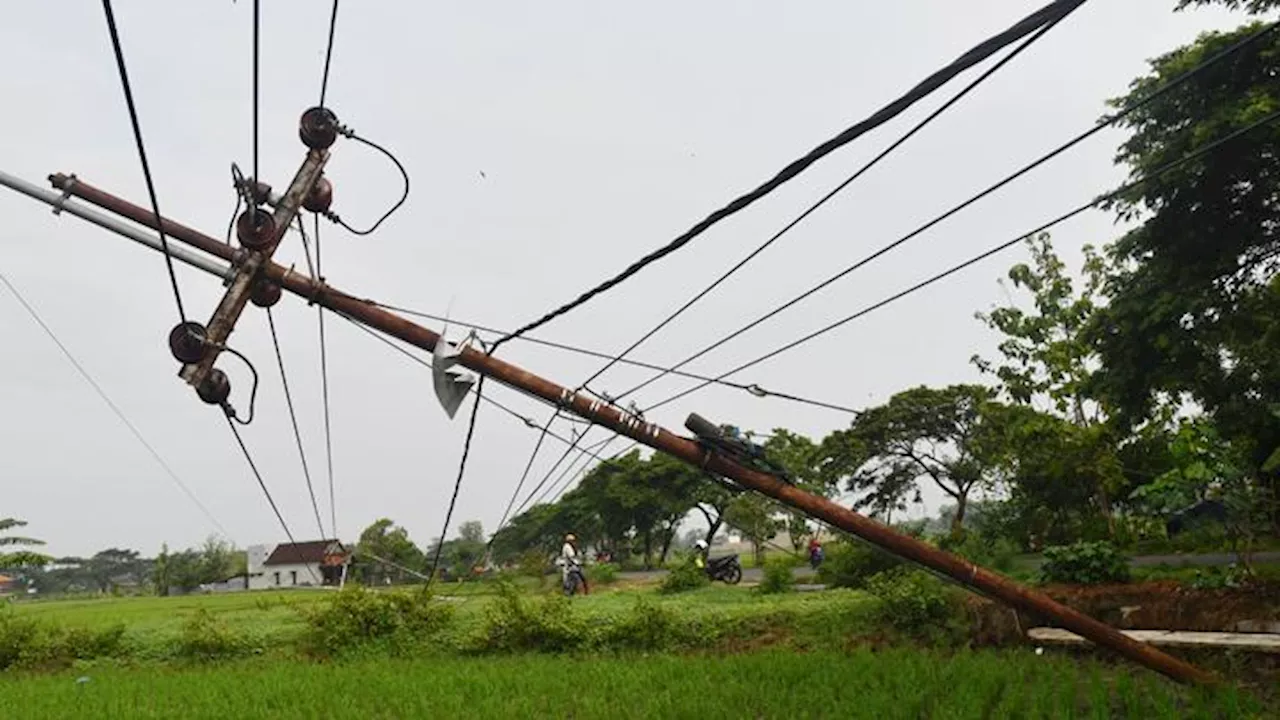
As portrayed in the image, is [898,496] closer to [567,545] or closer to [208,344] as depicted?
[567,545]

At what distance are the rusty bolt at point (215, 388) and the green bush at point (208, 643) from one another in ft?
27.6

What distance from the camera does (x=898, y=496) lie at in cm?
3278

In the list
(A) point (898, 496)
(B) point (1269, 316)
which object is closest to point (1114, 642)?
(B) point (1269, 316)

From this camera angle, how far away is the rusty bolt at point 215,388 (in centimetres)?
714

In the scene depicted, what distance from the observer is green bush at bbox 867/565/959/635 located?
11633 mm

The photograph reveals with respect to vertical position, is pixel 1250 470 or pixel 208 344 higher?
pixel 208 344

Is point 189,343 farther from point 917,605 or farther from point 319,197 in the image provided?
point 917,605

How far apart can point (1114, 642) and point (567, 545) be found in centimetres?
1244

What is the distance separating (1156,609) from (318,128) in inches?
414

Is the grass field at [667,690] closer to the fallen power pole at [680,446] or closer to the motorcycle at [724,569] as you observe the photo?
the fallen power pole at [680,446]

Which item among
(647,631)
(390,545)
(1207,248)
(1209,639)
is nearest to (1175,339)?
(1207,248)

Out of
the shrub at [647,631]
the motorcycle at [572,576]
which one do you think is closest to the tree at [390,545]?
the motorcycle at [572,576]

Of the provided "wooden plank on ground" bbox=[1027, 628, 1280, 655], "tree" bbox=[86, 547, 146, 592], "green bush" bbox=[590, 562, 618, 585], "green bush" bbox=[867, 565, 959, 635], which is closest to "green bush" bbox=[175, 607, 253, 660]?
"green bush" bbox=[867, 565, 959, 635]

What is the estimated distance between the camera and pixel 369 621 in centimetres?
1379
